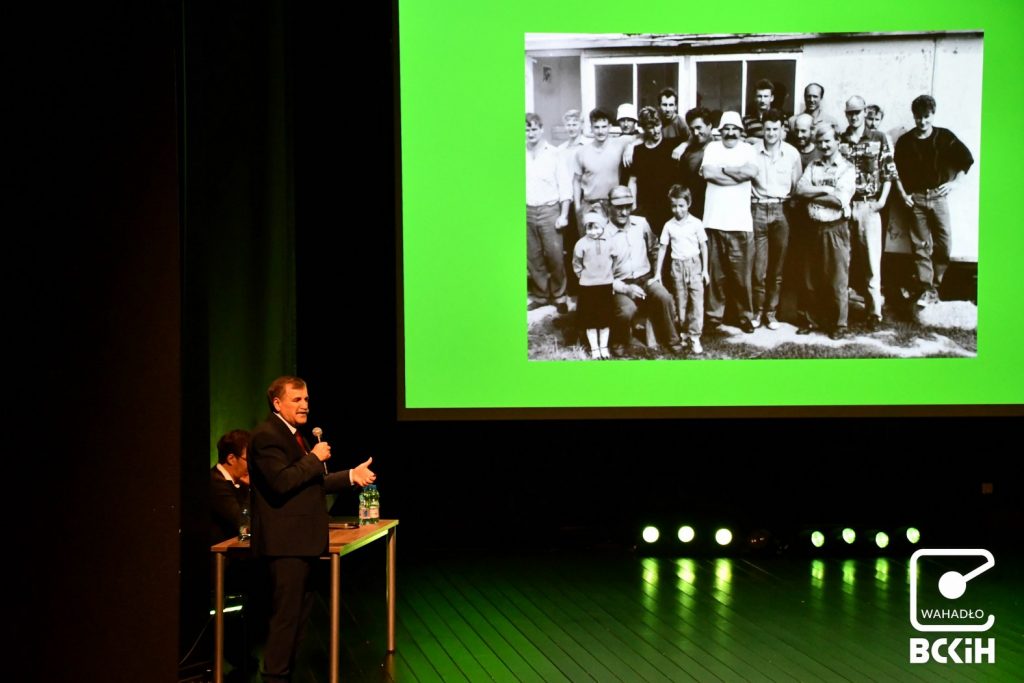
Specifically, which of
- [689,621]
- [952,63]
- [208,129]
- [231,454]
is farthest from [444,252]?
[952,63]

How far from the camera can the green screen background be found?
18.6 ft

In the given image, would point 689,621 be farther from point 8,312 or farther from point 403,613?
point 8,312

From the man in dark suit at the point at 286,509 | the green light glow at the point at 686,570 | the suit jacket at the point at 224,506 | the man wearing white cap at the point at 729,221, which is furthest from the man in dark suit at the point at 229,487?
the man wearing white cap at the point at 729,221

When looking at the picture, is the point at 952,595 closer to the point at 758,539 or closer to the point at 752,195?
the point at 758,539

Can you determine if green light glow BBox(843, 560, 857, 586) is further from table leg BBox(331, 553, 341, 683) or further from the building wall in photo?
table leg BBox(331, 553, 341, 683)

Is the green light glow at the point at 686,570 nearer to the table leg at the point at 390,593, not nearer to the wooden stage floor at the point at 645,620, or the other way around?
the wooden stage floor at the point at 645,620

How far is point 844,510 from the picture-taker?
6.53m

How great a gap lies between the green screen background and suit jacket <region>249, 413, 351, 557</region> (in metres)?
2.49

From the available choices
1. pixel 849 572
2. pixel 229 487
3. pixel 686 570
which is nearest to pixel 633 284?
pixel 686 570

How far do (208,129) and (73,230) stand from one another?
381cm

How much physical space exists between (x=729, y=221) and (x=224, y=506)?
3.33 metres

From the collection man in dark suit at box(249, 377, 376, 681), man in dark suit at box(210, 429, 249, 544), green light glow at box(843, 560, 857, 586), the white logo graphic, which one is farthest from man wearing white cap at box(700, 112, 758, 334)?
man in dark suit at box(249, 377, 376, 681)

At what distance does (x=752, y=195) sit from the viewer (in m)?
5.75

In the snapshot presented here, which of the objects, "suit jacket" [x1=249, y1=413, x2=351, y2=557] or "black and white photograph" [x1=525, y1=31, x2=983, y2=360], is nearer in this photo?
"suit jacket" [x1=249, y1=413, x2=351, y2=557]
